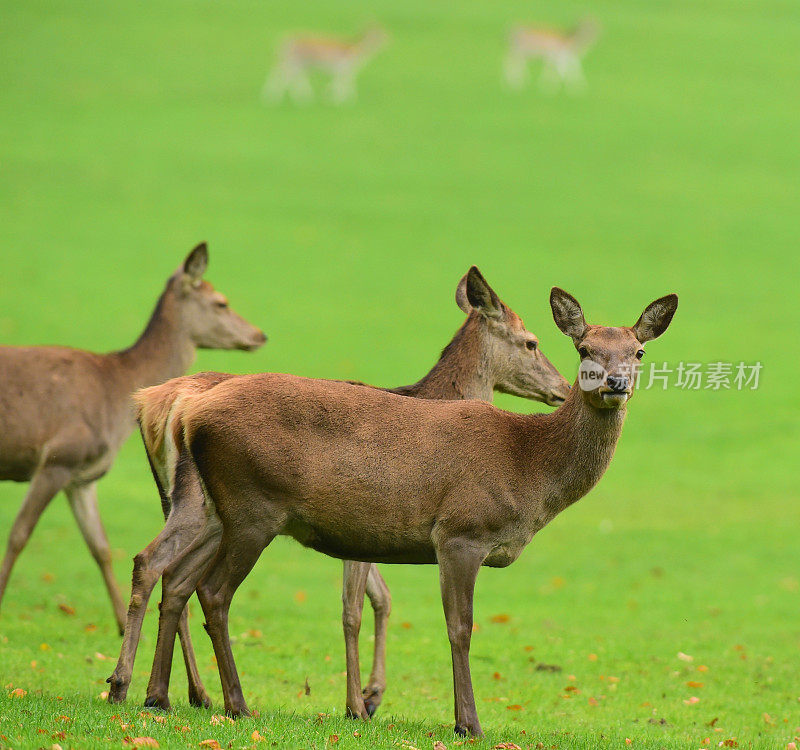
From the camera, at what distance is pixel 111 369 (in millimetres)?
11781

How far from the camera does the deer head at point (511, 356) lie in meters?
9.39

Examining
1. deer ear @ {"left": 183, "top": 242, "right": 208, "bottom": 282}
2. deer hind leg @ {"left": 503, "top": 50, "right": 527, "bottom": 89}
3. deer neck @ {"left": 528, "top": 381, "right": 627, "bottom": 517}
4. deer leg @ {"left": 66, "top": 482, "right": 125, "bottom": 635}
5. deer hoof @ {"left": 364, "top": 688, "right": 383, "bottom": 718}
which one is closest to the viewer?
deer neck @ {"left": 528, "top": 381, "right": 627, "bottom": 517}

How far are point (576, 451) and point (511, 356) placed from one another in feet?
6.53

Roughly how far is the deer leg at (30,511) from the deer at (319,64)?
97.3ft

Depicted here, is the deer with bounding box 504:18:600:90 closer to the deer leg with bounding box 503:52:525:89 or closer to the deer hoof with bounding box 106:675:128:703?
the deer leg with bounding box 503:52:525:89

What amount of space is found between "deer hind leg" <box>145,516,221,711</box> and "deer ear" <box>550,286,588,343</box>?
8.19ft

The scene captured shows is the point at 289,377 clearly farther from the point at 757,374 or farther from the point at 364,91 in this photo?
the point at 364,91

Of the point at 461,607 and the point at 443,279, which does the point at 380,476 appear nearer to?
the point at 461,607

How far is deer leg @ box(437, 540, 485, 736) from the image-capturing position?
7.23 meters

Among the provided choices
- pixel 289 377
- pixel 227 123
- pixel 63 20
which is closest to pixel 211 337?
pixel 289 377

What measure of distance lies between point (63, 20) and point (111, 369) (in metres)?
33.9

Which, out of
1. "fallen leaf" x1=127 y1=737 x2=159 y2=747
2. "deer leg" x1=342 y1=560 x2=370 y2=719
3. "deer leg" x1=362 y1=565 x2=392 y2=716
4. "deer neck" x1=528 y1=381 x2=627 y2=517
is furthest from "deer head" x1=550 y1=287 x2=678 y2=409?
"fallen leaf" x1=127 y1=737 x2=159 y2=747

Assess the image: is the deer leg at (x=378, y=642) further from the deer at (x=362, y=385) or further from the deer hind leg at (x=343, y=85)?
the deer hind leg at (x=343, y=85)

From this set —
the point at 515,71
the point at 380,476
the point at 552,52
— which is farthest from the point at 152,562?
the point at 515,71
